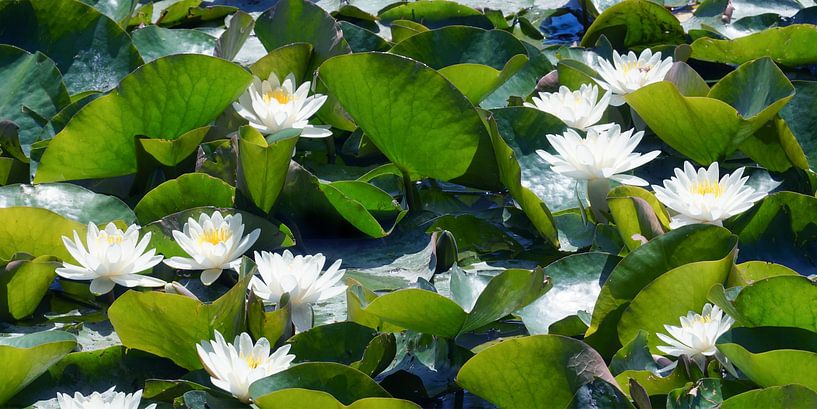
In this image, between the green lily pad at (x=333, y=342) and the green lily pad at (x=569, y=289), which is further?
the green lily pad at (x=569, y=289)

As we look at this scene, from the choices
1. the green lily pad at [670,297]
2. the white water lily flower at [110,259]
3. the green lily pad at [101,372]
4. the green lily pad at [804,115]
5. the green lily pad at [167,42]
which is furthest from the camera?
the green lily pad at [167,42]

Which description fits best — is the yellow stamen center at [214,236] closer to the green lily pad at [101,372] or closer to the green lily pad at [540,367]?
the green lily pad at [101,372]

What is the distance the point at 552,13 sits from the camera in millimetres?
3553

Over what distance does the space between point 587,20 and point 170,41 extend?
4.44 ft

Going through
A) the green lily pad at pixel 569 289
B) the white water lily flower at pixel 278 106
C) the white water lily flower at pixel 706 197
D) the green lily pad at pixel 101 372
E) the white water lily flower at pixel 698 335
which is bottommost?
the green lily pad at pixel 569 289

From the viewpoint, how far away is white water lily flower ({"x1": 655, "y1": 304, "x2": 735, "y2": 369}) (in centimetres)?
155

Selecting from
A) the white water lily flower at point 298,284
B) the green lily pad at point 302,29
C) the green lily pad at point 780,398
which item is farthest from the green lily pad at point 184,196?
the green lily pad at point 780,398

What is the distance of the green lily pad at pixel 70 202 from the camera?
6.88 feet

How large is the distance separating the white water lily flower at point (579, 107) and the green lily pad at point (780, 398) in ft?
3.18

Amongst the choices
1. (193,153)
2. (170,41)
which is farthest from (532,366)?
(170,41)

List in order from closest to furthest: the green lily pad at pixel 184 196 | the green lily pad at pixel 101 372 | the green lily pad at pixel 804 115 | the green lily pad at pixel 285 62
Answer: the green lily pad at pixel 101 372 → the green lily pad at pixel 184 196 → the green lily pad at pixel 804 115 → the green lily pad at pixel 285 62

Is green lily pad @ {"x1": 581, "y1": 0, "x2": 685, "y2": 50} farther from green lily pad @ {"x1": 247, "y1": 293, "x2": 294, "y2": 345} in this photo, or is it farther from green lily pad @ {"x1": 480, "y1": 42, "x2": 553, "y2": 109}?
green lily pad @ {"x1": 247, "y1": 293, "x2": 294, "y2": 345}

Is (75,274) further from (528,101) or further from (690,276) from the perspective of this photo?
(528,101)

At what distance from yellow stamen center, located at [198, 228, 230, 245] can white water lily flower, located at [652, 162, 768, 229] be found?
789 millimetres
